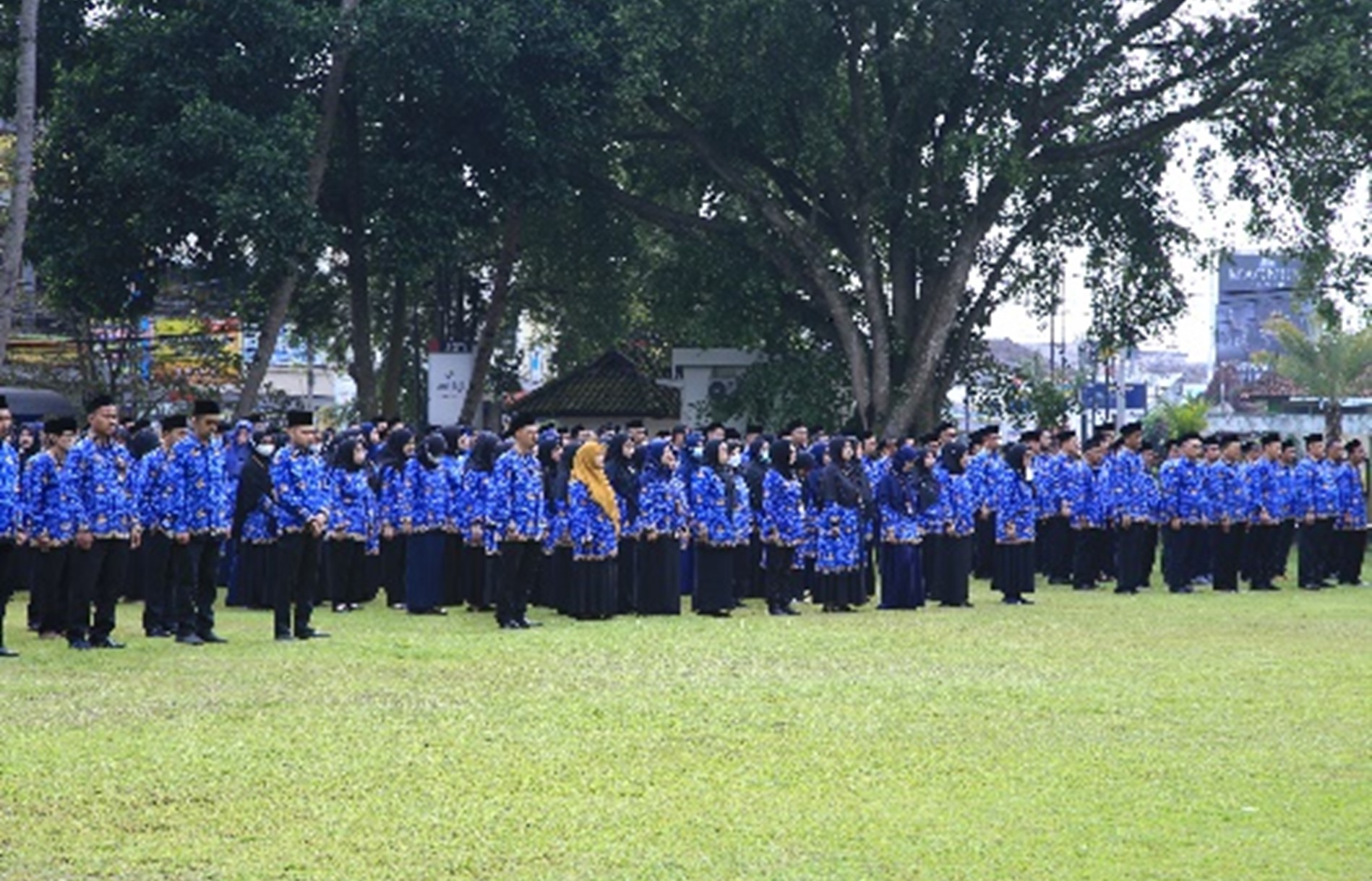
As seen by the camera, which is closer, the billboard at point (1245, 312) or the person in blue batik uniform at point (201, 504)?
the person in blue batik uniform at point (201, 504)

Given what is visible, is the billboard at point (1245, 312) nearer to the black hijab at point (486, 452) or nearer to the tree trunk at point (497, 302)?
the tree trunk at point (497, 302)

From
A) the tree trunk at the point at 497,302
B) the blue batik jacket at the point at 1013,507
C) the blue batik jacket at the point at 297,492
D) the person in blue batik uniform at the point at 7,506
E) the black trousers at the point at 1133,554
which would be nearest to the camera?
the person in blue batik uniform at the point at 7,506

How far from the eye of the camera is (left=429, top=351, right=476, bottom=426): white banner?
111ft

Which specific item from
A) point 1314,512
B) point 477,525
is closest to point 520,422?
point 477,525

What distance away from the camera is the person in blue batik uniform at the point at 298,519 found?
18984 mm

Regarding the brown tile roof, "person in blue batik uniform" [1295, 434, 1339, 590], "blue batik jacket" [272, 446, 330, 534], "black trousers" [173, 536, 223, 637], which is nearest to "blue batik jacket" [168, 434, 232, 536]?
"black trousers" [173, 536, 223, 637]

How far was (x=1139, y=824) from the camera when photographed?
33.2 ft

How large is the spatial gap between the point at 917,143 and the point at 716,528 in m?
17.3

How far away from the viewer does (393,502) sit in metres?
24.3

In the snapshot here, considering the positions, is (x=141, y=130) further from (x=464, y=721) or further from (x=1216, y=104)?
(x=464, y=721)

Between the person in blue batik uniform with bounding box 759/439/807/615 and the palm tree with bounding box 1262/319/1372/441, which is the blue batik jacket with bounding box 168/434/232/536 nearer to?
the person in blue batik uniform with bounding box 759/439/807/615

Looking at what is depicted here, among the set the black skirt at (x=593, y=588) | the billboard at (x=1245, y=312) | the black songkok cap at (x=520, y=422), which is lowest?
the black skirt at (x=593, y=588)

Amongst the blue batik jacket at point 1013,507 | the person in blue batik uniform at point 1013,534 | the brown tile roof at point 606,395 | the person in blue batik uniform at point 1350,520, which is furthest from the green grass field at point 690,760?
the brown tile roof at point 606,395

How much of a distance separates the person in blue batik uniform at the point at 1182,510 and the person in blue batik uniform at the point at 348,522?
33.8 feet
